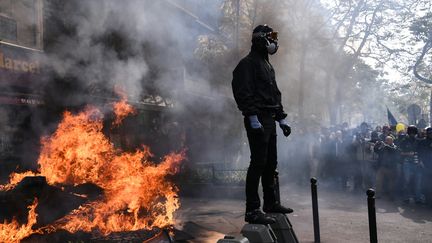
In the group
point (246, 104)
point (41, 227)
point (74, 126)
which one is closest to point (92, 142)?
point (74, 126)

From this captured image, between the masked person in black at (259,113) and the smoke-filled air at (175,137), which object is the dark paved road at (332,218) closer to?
the smoke-filled air at (175,137)

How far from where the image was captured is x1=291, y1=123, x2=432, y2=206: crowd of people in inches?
352

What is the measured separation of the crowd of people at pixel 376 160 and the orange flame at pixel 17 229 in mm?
7654

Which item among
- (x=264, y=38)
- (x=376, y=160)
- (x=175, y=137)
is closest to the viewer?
(x=264, y=38)

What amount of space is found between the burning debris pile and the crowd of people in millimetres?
4463

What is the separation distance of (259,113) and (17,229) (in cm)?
→ 324

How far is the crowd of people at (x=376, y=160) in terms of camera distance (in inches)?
352

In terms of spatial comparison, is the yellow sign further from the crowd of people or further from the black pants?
the crowd of people

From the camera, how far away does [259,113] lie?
144 inches

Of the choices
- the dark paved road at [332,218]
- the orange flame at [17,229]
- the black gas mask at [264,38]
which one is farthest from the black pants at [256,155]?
the orange flame at [17,229]

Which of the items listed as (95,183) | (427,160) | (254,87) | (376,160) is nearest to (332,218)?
(427,160)

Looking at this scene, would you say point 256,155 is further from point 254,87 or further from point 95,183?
point 95,183

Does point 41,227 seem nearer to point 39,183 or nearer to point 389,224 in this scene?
point 39,183

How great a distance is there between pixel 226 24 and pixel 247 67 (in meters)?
12.4
